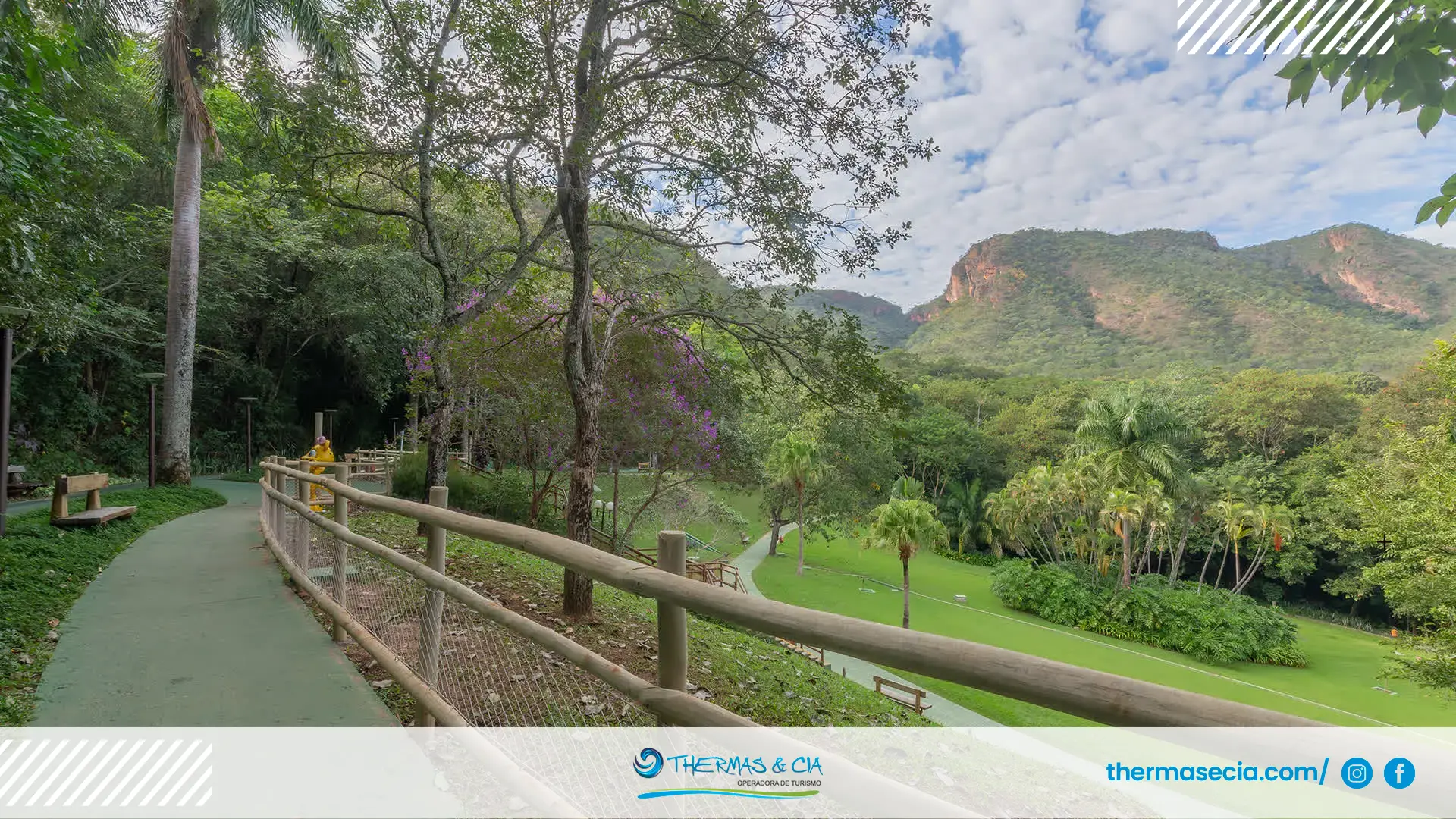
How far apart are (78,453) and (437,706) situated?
2188 cm

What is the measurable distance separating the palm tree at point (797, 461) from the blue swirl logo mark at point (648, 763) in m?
24.3

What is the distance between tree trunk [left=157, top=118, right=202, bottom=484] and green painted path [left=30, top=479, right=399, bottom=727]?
8.75 m

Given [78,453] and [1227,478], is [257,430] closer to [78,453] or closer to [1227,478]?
[78,453]

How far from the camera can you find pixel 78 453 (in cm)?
1761

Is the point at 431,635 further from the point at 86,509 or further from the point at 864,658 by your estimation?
the point at 86,509

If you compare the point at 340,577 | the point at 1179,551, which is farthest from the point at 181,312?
the point at 1179,551

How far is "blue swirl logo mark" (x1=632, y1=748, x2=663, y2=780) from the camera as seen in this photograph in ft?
6.44

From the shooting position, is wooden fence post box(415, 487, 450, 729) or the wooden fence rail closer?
the wooden fence rail

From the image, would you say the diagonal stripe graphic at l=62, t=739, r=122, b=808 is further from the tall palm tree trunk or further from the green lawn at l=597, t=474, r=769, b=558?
the tall palm tree trunk

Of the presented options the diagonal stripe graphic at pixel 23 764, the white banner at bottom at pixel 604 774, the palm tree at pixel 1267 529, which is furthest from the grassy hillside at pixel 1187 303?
the diagonal stripe graphic at pixel 23 764

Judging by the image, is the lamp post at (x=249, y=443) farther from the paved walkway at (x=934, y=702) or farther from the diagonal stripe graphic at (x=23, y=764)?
the diagonal stripe graphic at (x=23, y=764)

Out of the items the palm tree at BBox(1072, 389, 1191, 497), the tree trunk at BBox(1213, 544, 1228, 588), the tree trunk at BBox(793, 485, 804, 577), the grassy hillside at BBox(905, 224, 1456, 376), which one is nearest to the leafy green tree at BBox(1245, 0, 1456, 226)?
the tree trunk at BBox(793, 485, 804, 577)

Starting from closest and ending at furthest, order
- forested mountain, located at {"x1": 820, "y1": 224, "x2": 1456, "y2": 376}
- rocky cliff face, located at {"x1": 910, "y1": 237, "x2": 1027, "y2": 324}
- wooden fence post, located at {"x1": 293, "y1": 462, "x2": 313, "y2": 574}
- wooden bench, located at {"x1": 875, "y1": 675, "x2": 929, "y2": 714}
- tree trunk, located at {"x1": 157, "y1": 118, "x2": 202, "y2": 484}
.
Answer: wooden fence post, located at {"x1": 293, "y1": 462, "x2": 313, "y2": 574}
wooden bench, located at {"x1": 875, "y1": 675, "x2": 929, "y2": 714}
tree trunk, located at {"x1": 157, "y1": 118, "x2": 202, "y2": 484}
forested mountain, located at {"x1": 820, "y1": 224, "x2": 1456, "y2": 376}
rocky cliff face, located at {"x1": 910, "y1": 237, "x2": 1027, "y2": 324}

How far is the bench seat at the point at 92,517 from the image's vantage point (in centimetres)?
726
